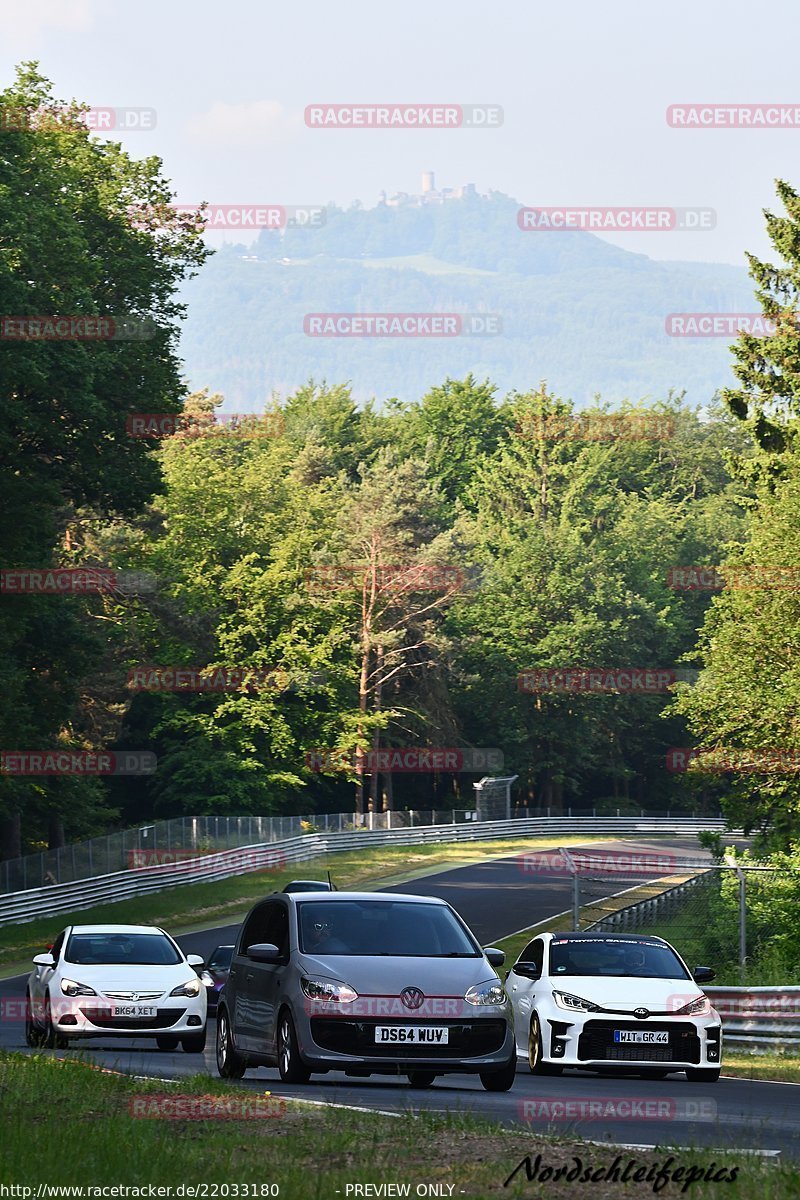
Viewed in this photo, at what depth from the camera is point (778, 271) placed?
58938 mm

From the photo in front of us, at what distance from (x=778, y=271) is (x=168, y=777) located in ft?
117

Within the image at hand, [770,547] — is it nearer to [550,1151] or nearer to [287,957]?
[287,957]

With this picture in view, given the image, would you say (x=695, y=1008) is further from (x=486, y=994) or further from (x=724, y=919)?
(x=724, y=919)

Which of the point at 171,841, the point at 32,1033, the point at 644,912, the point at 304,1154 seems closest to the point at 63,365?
the point at 644,912

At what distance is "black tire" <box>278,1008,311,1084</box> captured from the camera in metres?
14.8

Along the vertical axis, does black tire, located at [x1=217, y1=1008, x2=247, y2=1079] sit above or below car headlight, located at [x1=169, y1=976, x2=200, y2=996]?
above

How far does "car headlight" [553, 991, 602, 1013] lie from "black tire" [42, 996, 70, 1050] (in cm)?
578

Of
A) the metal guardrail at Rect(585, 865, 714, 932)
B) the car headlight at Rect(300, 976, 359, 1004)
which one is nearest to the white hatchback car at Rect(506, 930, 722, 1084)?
the car headlight at Rect(300, 976, 359, 1004)

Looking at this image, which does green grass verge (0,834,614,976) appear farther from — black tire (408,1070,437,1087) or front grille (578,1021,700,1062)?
black tire (408,1070,437,1087)

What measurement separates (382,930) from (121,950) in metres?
8.01

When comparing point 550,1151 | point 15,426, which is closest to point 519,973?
point 550,1151

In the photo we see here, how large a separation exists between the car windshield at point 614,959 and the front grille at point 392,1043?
468 centimetres

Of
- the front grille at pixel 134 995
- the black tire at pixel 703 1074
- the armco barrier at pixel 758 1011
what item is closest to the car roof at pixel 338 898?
the black tire at pixel 703 1074

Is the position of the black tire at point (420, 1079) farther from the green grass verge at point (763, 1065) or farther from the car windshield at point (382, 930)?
the green grass verge at point (763, 1065)
